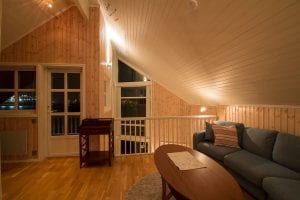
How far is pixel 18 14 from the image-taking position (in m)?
3.22

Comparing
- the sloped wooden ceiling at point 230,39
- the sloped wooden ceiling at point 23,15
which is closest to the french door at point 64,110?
the sloped wooden ceiling at point 23,15

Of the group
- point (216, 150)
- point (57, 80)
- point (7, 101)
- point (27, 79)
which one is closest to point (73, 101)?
point (57, 80)

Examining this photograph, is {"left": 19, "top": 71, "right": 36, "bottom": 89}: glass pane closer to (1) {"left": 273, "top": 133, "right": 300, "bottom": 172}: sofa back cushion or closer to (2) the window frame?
(2) the window frame

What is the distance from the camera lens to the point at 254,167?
2.31m

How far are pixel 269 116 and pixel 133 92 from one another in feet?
17.7

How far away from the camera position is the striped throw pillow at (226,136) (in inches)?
129

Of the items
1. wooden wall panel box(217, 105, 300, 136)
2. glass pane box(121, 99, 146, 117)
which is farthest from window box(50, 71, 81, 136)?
glass pane box(121, 99, 146, 117)

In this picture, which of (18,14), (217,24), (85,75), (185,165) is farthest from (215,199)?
(18,14)

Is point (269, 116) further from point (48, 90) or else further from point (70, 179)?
point (48, 90)

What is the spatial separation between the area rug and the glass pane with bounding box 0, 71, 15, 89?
3.30 meters

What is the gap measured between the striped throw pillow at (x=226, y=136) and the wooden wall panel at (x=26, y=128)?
3.60 m

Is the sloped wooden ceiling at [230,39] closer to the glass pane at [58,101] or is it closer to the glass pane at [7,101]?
the glass pane at [58,101]

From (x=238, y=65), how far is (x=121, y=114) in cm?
604

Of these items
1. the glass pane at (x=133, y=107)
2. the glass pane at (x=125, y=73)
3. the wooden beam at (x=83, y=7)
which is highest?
the wooden beam at (x=83, y=7)
